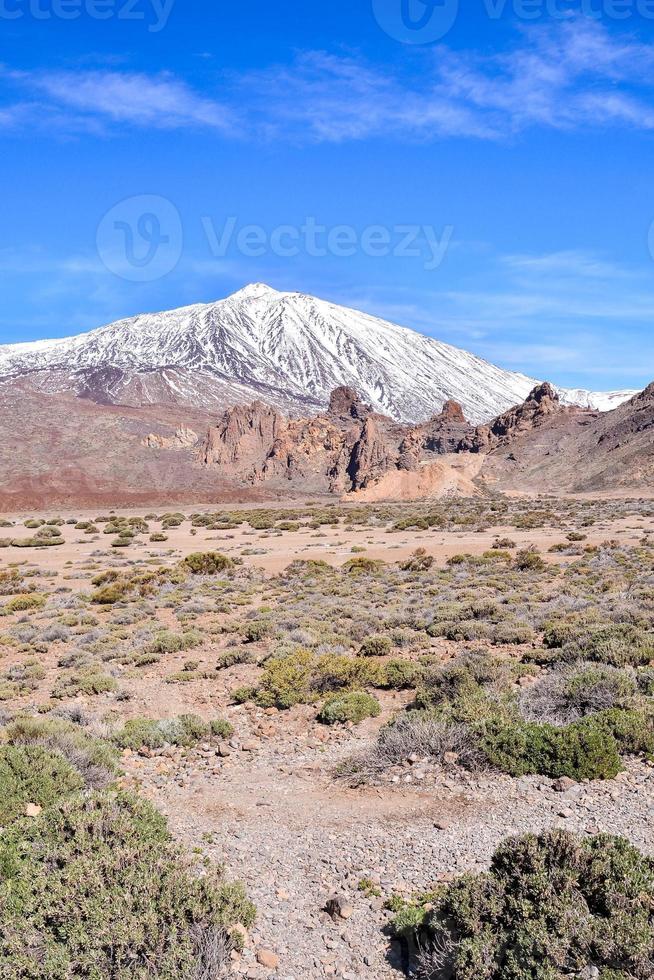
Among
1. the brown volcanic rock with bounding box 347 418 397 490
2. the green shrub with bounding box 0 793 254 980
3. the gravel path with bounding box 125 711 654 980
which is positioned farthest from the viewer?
the brown volcanic rock with bounding box 347 418 397 490

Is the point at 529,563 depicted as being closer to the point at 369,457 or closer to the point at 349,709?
the point at 349,709

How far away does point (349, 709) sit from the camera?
29.5ft

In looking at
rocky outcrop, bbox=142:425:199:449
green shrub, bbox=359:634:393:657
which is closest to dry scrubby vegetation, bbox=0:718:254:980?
green shrub, bbox=359:634:393:657

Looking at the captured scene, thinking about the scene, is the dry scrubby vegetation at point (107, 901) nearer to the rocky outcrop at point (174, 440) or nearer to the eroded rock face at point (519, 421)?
the rocky outcrop at point (174, 440)

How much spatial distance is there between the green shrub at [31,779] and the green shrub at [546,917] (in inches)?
133

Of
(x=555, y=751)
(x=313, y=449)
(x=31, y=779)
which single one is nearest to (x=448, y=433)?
(x=313, y=449)

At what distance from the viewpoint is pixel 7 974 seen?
3.63 metres

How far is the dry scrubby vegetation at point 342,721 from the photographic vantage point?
3.79 meters

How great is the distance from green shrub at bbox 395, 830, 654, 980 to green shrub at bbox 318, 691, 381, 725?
173 inches

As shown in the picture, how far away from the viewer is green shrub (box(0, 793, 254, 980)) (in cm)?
374

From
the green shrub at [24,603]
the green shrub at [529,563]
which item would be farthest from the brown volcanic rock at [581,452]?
the green shrub at [24,603]

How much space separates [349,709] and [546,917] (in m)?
5.35

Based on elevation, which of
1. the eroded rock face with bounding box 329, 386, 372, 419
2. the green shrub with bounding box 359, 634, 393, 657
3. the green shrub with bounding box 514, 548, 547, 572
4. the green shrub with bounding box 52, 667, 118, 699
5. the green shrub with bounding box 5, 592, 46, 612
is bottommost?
the green shrub with bounding box 5, 592, 46, 612

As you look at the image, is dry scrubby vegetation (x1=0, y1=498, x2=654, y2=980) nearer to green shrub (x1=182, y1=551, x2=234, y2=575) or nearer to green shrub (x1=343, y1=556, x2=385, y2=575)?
green shrub (x1=343, y1=556, x2=385, y2=575)
